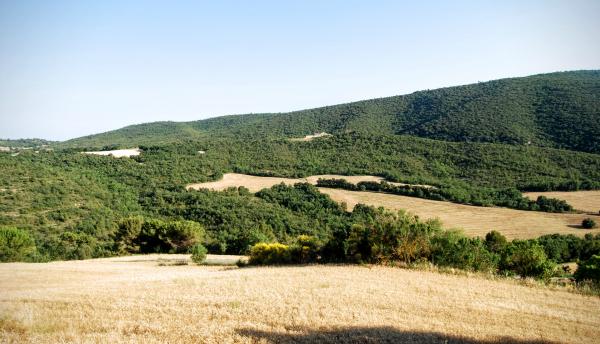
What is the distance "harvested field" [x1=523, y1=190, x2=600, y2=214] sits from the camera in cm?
7243

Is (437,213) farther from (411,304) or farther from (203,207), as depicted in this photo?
(411,304)

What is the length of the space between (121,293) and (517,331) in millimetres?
17766

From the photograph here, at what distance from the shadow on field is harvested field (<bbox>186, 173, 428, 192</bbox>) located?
3072 inches

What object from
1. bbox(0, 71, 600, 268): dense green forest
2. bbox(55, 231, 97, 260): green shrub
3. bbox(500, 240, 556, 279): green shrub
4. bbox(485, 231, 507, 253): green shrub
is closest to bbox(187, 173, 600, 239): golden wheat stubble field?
bbox(485, 231, 507, 253): green shrub

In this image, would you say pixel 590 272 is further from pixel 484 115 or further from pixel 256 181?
pixel 484 115

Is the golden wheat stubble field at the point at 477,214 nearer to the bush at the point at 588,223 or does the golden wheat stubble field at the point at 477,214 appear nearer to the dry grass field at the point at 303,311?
the bush at the point at 588,223

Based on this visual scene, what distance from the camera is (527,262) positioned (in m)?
31.0

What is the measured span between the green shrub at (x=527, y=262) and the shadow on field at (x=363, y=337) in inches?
753

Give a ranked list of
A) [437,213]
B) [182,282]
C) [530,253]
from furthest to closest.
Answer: [437,213] → [530,253] → [182,282]

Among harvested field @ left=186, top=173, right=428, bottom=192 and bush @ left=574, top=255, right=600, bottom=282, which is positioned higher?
harvested field @ left=186, top=173, right=428, bottom=192

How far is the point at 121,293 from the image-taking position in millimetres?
19953

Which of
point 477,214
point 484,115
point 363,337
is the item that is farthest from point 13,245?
point 484,115

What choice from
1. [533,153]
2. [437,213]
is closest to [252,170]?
[437,213]

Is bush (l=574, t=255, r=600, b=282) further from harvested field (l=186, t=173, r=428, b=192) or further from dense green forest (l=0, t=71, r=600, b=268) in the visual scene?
harvested field (l=186, t=173, r=428, b=192)
